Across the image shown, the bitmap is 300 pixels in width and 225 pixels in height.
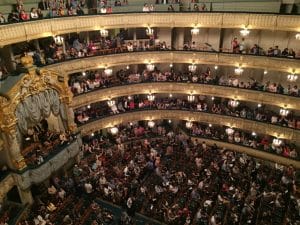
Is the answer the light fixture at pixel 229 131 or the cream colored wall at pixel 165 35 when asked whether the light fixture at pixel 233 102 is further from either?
the cream colored wall at pixel 165 35

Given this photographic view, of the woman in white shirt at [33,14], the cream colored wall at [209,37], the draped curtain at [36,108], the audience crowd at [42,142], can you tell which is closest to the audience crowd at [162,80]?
the cream colored wall at [209,37]

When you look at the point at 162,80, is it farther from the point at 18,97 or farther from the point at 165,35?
the point at 18,97

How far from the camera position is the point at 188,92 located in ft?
103

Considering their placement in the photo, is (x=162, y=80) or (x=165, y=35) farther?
(x=165, y=35)

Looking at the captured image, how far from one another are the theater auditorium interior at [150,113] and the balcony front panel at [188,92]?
0.12 metres

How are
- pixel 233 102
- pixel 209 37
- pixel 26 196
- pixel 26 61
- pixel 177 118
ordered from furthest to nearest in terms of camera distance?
Answer: pixel 177 118 → pixel 209 37 → pixel 233 102 → pixel 26 196 → pixel 26 61

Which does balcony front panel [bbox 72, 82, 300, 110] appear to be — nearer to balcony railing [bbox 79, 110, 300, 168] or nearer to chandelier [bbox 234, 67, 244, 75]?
chandelier [bbox 234, 67, 244, 75]

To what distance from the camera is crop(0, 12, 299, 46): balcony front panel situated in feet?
73.6

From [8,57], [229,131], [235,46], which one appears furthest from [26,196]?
[235,46]

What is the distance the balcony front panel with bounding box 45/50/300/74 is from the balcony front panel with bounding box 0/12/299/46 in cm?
279

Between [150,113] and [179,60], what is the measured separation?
660 centimetres

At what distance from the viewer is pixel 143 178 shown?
2544 centimetres

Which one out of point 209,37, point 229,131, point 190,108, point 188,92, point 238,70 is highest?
Answer: point 209,37

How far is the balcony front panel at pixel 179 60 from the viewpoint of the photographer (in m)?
26.3
